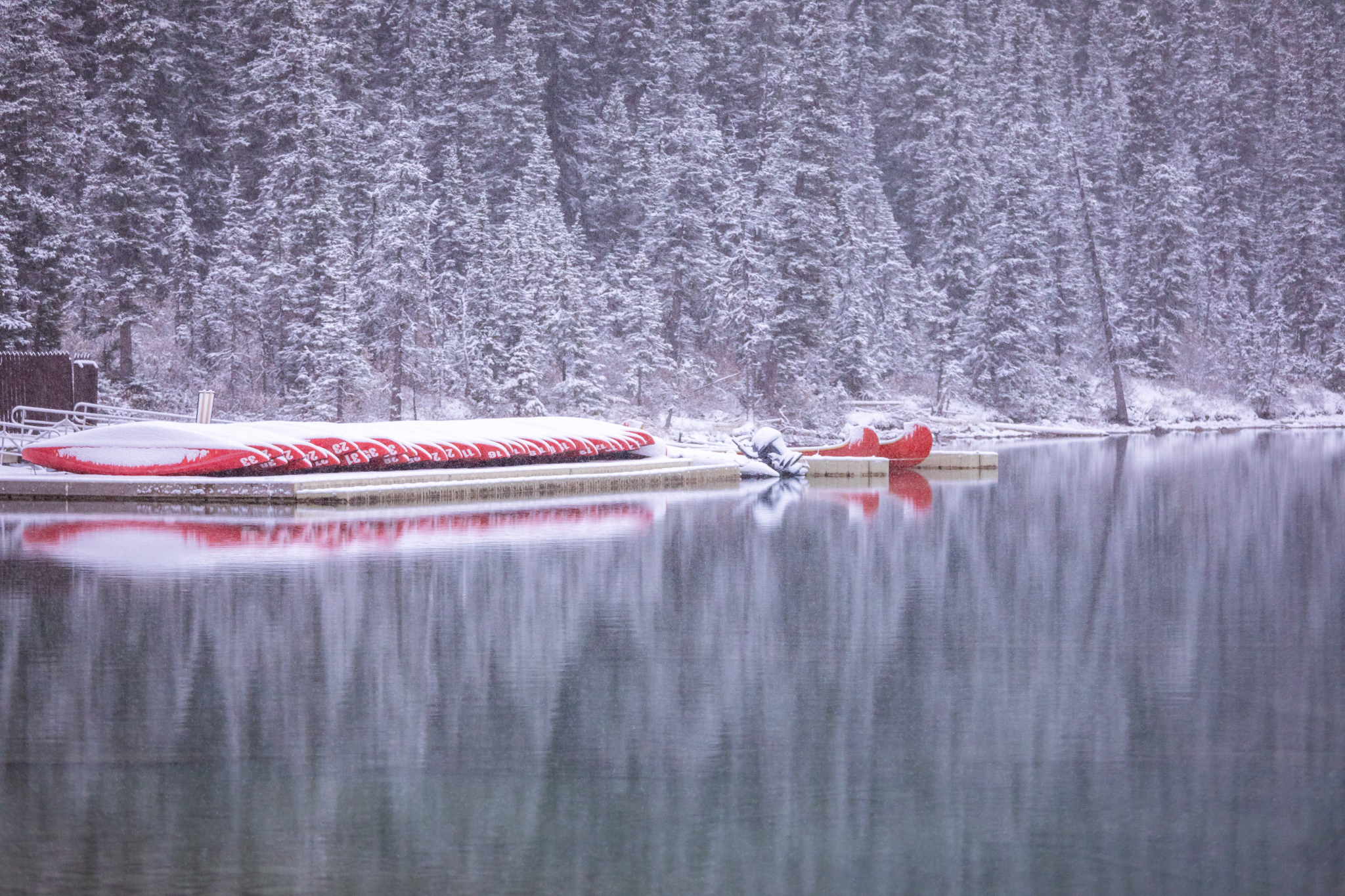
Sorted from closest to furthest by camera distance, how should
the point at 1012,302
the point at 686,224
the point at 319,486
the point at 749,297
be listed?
the point at 319,486 → the point at 749,297 → the point at 686,224 → the point at 1012,302

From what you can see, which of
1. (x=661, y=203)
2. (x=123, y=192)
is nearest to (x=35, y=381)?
(x=123, y=192)

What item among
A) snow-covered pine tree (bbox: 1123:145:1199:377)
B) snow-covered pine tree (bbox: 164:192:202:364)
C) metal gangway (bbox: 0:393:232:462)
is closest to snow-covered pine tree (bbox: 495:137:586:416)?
snow-covered pine tree (bbox: 164:192:202:364)

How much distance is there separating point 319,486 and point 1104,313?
1761 inches

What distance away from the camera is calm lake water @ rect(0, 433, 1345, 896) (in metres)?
5.20

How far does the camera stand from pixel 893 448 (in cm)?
2958

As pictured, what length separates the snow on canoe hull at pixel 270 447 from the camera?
19.9 metres

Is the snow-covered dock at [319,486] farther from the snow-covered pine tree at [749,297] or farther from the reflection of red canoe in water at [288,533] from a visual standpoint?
the snow-covered pine tree at [749,297]

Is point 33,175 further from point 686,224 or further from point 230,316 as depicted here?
point 686,224

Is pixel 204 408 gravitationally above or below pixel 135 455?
above

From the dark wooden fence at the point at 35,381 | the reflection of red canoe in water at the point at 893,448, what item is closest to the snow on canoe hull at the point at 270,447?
the reflection of red canoe in water at the point at 893,448

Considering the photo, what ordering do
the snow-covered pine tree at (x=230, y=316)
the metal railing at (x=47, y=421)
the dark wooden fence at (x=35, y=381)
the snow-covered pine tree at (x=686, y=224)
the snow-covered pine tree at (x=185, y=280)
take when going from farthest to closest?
the snow-covered pine tree at (x=686, y=224)
the snow-covered pine tree at (x=185, y=280)
the snow-covered pine tree at (x=230, y=316)
the dark wooden fence at (x=35, y=381)
the metal railing at (x=47, y=421)

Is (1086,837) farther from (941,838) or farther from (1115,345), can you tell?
(1115,345)

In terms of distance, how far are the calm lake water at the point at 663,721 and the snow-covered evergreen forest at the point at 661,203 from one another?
79.9 ft

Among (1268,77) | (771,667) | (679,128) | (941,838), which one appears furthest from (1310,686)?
(1268,77)
